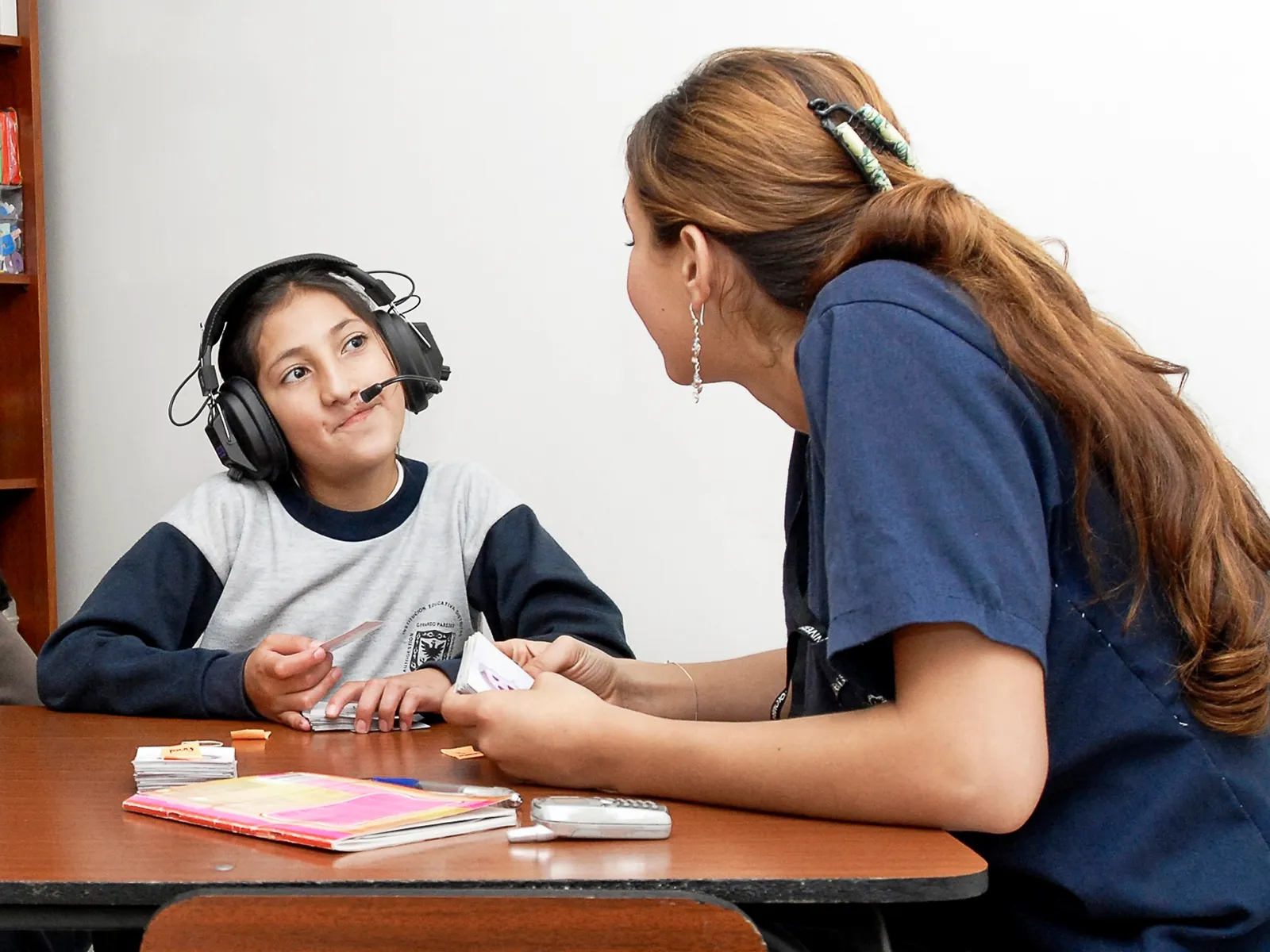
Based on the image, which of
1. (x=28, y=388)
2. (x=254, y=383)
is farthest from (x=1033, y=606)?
(x=28, y=388)

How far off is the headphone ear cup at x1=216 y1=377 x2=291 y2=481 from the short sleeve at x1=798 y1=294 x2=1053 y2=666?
1.00 m

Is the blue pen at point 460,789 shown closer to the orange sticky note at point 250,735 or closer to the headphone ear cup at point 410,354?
the orange sticky note at point 250,735

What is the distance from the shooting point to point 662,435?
97.3 inches

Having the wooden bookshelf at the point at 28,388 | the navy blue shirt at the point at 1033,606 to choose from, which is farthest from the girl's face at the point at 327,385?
the wooden bookshelf at the point at 28,388

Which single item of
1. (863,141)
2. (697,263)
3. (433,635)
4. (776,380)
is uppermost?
(863,141)

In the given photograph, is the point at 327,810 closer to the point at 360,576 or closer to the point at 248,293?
the point at 360,576

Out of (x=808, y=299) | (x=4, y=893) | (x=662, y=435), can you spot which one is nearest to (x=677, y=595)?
(x=662, y=435)

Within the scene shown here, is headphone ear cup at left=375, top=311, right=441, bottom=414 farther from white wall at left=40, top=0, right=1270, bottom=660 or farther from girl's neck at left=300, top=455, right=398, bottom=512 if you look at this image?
white wall at left=40, top=0, right=1270, bottom=660

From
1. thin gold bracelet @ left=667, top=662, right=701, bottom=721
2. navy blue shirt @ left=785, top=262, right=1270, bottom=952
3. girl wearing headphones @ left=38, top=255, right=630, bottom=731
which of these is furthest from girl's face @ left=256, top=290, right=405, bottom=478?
navy blue shirt @ left=785, top=262, right=1270, bottom=952

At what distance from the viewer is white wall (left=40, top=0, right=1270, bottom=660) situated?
220 centimetres

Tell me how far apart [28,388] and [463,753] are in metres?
2.18

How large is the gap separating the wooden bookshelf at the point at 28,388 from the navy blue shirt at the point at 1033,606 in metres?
2.42

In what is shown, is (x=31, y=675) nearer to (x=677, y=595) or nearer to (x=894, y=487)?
(x=677, y=595)

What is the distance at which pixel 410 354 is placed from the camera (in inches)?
72.8
